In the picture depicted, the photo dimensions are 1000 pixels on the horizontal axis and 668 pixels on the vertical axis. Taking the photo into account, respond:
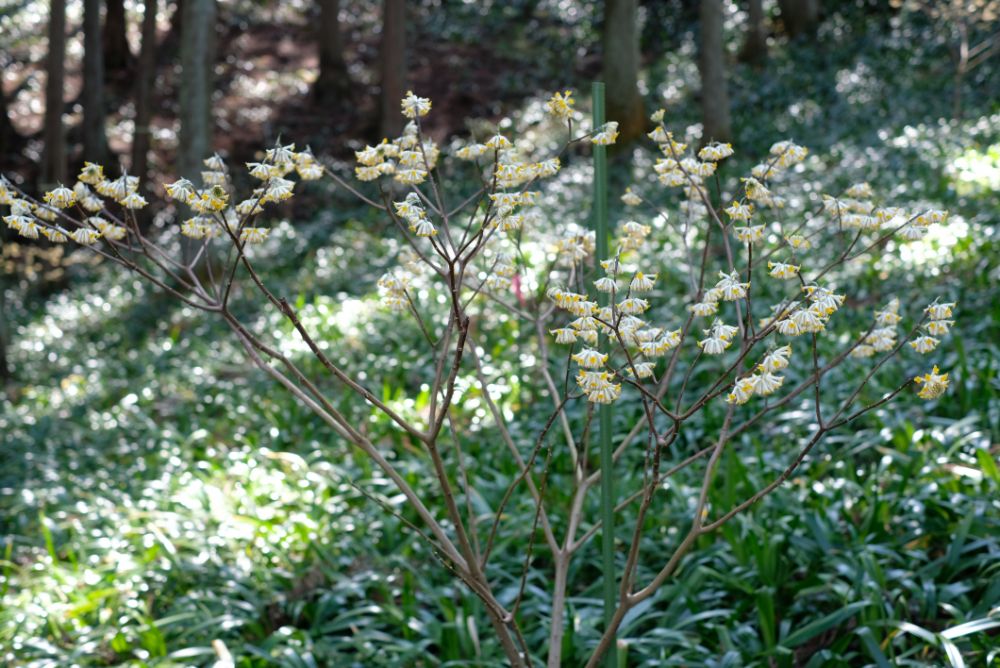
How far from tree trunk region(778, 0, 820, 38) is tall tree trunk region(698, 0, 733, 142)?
5.13 m

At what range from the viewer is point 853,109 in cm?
1133

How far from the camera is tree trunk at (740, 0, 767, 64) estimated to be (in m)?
13.9

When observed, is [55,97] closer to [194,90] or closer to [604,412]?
[194,90]

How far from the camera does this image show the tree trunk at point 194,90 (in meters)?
9.02

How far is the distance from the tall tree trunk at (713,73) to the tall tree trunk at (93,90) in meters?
7.86

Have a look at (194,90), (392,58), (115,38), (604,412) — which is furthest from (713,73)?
(115,38)

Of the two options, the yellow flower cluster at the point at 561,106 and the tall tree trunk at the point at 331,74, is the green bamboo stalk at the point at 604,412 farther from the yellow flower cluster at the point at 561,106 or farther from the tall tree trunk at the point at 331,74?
the tall tree trunk at the point at 331,74

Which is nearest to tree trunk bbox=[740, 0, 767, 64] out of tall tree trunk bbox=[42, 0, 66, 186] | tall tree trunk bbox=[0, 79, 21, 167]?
tall tree trunk bbox=[42, 0, 66, 186]

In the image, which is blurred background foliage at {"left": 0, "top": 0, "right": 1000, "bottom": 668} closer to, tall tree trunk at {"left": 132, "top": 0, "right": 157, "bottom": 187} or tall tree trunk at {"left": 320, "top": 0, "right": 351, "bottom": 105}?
tall tree trunk at {"left": 132, "top": 0, "right": 157, "bottom": 187}

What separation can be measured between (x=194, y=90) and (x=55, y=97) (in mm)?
3641

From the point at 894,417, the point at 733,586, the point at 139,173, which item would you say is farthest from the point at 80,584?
the point at 139,173

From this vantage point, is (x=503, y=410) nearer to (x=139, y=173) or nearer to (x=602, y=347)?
(x=602, y=347)

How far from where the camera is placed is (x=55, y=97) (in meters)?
11.5

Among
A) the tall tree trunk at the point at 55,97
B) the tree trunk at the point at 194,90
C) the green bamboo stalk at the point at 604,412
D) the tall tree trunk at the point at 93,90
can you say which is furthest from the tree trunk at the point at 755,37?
the green bamboo stalk at the point at 604,412
